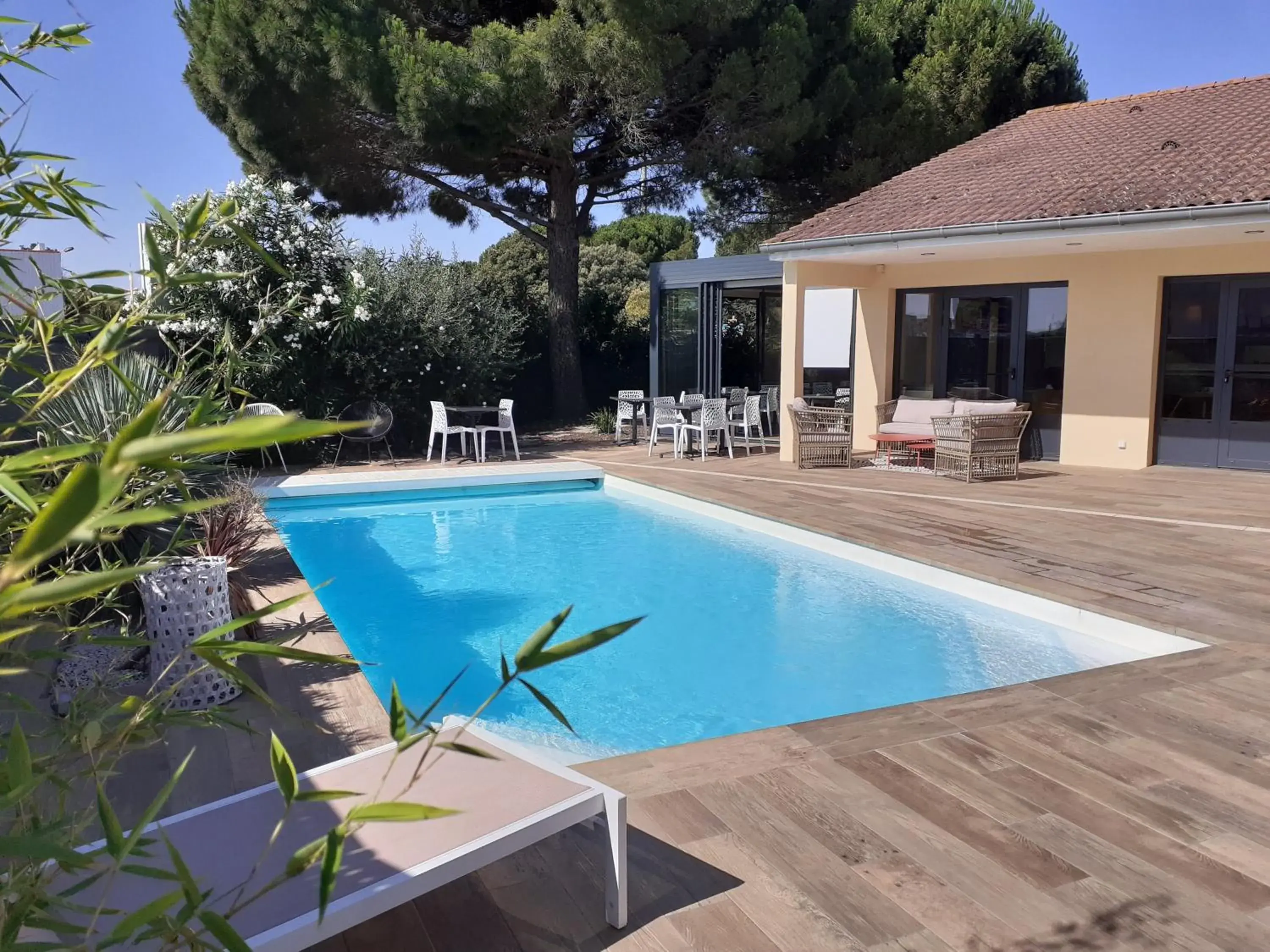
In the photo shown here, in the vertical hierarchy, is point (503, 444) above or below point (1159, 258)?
below

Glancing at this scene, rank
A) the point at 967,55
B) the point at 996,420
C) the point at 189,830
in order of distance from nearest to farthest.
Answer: the point at 189,830 < the point at 996,420 < the point at 967,55

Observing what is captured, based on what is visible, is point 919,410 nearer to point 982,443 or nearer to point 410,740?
point 982,443

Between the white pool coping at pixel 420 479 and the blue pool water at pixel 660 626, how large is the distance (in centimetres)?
101

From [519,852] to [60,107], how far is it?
228 centimetres

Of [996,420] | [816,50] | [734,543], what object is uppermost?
[816,50]

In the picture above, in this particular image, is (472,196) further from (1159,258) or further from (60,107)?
(60,107)

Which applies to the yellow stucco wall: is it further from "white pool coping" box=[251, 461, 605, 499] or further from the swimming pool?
the swimming pool

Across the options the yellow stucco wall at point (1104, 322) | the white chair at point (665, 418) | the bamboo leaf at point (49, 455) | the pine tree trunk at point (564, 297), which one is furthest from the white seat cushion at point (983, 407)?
the bamboo leaf at point (49, 455)

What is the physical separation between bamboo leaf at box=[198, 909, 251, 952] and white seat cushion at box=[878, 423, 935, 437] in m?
11.1

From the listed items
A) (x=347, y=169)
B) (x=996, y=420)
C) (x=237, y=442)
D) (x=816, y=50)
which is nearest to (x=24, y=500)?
(x=237, y=442)

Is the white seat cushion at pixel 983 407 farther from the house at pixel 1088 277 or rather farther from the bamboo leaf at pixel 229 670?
the bamboo leaf at pixel 229 670

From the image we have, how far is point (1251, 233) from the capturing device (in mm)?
9281

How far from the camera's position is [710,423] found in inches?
499

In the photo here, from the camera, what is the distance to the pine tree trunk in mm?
16391
